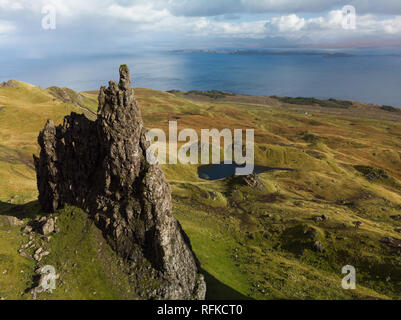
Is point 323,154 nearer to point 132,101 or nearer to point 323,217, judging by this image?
point 323,217

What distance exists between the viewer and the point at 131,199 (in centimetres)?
3734

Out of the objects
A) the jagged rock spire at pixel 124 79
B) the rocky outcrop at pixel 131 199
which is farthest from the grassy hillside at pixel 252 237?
the jagged rock spire at pixel 124 79

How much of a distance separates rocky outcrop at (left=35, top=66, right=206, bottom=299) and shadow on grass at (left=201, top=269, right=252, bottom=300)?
2830 mm

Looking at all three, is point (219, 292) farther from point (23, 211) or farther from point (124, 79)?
point (23, 211)

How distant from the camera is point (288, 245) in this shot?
203ft

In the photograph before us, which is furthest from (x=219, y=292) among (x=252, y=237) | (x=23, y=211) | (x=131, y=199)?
(x=23, y=211)

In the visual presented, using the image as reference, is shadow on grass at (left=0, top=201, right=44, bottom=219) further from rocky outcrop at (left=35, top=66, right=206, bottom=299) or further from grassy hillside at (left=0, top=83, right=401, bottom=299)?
rocky outcrop at (left=35, top=66, right=206, bottom=299)

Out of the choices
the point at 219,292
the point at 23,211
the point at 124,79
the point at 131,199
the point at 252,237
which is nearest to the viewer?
the point at 124,79

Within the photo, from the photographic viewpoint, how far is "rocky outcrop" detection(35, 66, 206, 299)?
3525cm

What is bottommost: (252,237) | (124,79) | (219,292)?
(252,237)

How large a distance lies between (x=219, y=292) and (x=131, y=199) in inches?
841
